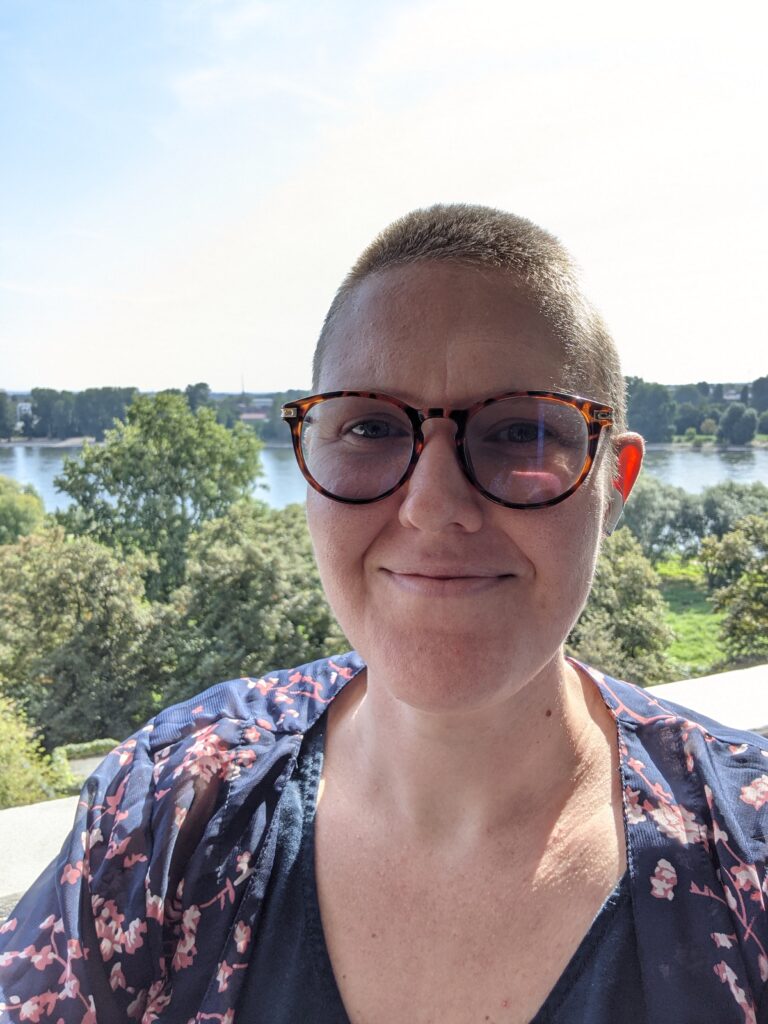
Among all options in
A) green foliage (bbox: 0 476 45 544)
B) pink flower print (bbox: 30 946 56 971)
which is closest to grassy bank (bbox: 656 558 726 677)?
pink flower print (bbox: 30 946 56 971)

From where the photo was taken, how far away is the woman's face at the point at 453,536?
624 mm

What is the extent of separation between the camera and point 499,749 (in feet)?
2.40

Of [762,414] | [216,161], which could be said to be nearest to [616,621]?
[762,414]

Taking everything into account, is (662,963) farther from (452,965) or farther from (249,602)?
(249,602)

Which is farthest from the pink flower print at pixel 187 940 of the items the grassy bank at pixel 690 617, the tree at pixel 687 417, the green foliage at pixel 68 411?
the grassy bank at pixel 690 617

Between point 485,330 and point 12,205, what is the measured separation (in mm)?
7450

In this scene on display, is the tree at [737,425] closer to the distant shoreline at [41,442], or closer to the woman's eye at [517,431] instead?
the woman's eye at [517,431]

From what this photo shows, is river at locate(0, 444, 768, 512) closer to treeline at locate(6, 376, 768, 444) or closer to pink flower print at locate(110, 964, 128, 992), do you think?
treeline at locate(6, 376, 768, 444)

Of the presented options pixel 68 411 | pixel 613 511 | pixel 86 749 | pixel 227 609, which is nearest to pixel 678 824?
pixel 613 511

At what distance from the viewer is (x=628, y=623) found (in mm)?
7664

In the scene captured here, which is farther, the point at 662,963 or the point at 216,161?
the point at 216,161

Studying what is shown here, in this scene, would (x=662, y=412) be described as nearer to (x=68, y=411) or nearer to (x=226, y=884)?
(x=226, y=884)

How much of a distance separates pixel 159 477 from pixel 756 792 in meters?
14.3

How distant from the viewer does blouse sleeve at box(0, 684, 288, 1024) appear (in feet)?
2.18
